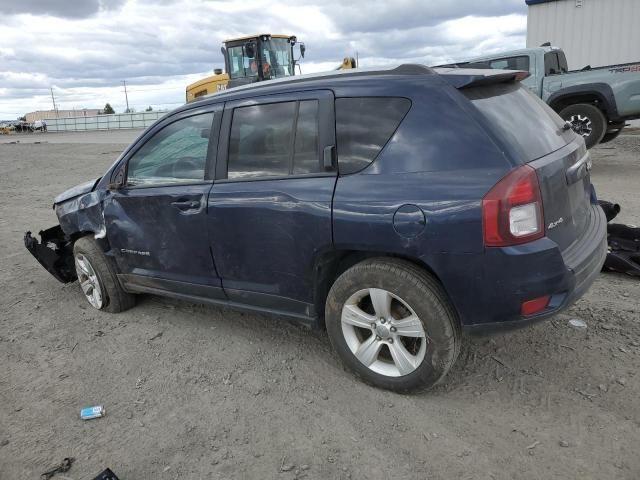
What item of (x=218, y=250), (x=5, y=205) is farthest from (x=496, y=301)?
(x=5, y=205)

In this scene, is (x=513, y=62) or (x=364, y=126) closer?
(x=364, y=126)

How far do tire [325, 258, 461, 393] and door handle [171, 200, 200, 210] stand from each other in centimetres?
116

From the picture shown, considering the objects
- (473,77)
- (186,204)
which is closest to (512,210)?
(473,77)

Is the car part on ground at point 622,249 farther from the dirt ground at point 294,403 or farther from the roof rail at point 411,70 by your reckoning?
the roof rail at point 411,70

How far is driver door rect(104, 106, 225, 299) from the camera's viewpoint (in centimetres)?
367

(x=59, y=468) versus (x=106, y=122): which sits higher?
(x=106, y=122)

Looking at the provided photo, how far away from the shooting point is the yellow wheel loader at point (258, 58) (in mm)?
15555

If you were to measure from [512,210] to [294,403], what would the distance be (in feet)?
5.42

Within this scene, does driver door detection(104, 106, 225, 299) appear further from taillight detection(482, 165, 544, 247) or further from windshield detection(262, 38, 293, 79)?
windshield detection(262, 38, 293, 79)

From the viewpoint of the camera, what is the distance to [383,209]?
9.18ft

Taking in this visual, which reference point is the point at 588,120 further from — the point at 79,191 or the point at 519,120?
the point at 79,191

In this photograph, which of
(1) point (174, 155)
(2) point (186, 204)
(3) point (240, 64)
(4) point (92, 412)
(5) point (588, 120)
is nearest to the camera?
(4) point (92, 412)

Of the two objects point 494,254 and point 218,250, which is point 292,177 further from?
point 494,254

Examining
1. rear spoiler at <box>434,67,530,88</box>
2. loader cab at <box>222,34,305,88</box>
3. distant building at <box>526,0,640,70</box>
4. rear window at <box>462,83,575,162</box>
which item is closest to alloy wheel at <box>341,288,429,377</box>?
rear window at <box>462,83,575,162</box>
